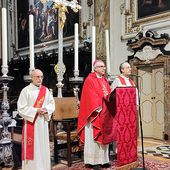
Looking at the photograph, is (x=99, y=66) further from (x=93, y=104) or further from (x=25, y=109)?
(x=25, y=109)

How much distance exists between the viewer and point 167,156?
616 cm

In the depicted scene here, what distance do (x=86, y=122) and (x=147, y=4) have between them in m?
5.39

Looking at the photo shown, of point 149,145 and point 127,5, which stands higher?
point 127,5

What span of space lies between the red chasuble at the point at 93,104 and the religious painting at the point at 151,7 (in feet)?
14.2

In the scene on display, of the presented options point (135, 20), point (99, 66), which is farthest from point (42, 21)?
point (99, 66)

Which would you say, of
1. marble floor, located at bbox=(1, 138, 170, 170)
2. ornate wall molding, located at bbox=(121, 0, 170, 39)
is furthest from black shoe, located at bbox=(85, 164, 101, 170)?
ornate wall molding, located at bbox=(121, 0, 170, 39)

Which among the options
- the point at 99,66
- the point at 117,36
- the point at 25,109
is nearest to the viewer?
the point at 25,109

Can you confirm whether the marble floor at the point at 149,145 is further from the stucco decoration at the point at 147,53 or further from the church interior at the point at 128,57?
the stucco decoration at the point at 147,53

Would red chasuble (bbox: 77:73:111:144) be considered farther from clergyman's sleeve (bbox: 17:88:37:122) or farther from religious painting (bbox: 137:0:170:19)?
religious painting (bbox: 137:0:170:19)

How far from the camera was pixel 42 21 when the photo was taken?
545 inches

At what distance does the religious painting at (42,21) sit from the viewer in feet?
39.6

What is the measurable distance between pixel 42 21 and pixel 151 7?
6.40 m

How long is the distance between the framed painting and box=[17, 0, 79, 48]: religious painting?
114 inches

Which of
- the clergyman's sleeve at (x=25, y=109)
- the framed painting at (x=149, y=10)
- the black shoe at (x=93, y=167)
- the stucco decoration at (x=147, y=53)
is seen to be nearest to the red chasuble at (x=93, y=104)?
the black shoe at (x=93, y=167)
